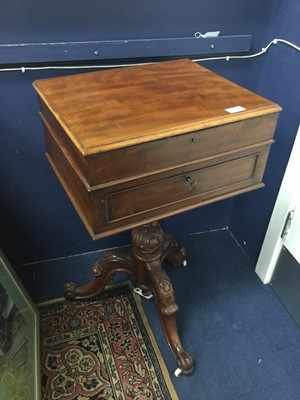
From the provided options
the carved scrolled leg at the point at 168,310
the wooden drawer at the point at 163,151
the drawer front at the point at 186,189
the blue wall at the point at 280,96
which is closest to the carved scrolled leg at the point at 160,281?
the carved scrolled leg at the point at 168,310

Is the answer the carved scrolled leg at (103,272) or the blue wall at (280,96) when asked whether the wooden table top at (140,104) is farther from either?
the carved scrolled leg at (103,272)

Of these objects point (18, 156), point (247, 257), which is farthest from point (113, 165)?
point (247, 257)

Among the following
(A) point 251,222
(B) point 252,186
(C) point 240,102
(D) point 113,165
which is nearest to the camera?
(D) point 113,165

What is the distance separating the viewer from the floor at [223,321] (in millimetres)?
1149

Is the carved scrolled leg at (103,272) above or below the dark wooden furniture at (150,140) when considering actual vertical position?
below

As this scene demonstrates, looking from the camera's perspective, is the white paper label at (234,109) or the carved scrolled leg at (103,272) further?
the carved scrolled leg at (103,272)

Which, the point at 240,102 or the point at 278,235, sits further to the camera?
the point at 278,235

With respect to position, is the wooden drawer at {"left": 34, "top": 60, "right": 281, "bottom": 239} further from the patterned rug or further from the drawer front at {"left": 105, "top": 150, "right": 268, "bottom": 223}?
the patterned rug

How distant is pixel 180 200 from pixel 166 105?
0.22 meters

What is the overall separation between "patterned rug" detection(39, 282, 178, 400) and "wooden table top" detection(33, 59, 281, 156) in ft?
2.66

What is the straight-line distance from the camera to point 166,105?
80cm

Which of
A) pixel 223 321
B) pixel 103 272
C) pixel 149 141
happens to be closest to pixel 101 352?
pixel 103 272

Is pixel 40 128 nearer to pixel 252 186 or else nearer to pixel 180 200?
pixel 180 200

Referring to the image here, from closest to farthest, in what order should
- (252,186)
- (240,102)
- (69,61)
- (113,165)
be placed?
(113,165) → (240,102) → (252,186) → (69,61)
